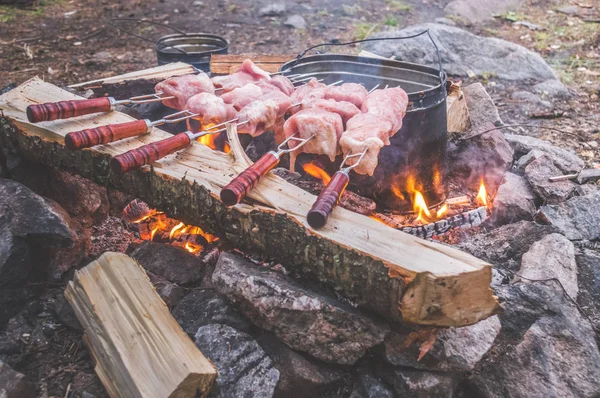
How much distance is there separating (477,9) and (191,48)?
734 cm

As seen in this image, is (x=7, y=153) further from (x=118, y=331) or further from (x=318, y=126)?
(x=318, y=126)

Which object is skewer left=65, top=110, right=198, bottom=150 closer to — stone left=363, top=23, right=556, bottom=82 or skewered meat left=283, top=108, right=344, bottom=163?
skewered meat left=283, top=108, right=344, bottom=163

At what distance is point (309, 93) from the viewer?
3627mm

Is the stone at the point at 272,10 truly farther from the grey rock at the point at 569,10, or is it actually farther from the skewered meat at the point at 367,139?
the skewered meat at the point at 367,139

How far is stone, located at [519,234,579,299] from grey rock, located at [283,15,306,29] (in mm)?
7475

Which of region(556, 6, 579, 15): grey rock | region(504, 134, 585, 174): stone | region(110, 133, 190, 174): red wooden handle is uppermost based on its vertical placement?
region(110, 133, 190, 174): red wooden handle

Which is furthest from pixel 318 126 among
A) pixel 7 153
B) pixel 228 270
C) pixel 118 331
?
pixel 7 153

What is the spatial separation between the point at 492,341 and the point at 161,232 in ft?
7.49

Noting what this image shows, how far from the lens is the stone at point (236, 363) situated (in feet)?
8.01

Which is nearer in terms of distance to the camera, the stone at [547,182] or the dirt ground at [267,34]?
the stone at [547,182]

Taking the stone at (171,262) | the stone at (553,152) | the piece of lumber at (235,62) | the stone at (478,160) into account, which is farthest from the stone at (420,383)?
the piece of lumber at (235,62)

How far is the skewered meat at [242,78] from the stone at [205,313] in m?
1.81

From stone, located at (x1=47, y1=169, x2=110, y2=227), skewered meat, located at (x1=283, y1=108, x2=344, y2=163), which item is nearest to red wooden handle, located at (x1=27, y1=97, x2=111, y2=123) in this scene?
stone, located at (x1=47, y1=169, x2=110, y2=227)

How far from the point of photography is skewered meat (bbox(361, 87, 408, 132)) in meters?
3.22
